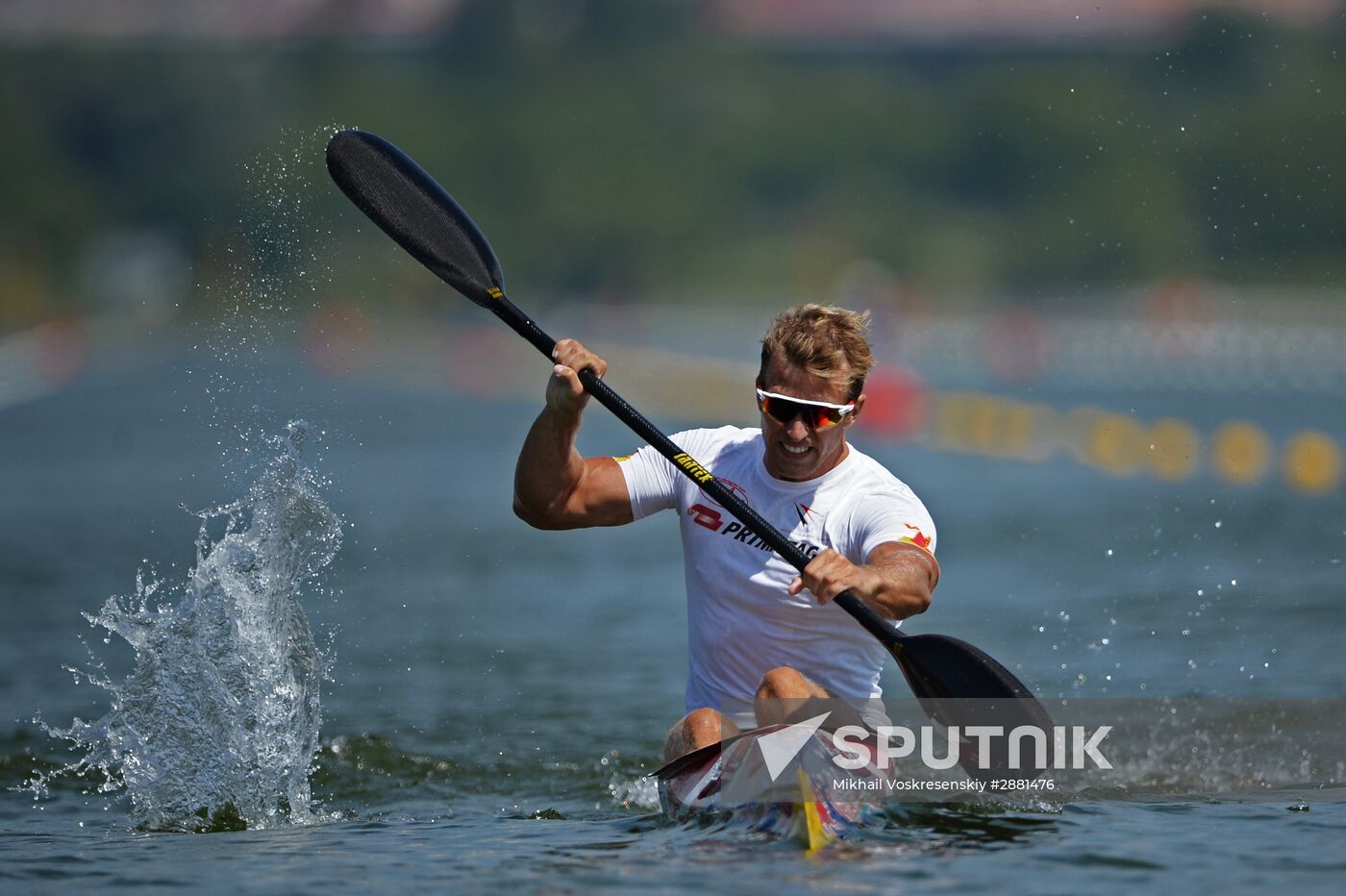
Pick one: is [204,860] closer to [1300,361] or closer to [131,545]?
[131,545]

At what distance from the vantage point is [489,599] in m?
13.0

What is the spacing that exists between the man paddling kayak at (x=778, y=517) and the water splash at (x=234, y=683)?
1.66 m

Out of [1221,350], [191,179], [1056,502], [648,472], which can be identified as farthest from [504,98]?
[648,472]

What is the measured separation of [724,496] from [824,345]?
1.86 feet

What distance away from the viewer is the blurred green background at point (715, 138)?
148 feet

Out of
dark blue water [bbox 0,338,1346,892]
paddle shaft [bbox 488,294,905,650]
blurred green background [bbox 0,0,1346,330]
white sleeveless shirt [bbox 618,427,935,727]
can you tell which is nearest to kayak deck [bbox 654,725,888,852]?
dark blue water [bbox 0,338,1346,892]

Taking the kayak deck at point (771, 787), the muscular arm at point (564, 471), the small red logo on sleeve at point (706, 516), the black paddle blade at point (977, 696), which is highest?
the muscular arm at point (564, 471)

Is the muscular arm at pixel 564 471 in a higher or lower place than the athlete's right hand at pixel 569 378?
lower

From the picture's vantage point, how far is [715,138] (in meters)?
53.3

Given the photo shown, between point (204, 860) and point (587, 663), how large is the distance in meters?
5.06

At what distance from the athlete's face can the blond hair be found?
0.03 m

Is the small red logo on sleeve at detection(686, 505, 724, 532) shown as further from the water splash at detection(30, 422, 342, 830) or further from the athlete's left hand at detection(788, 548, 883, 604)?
the water splash at detection(30, 422, 342, 830)

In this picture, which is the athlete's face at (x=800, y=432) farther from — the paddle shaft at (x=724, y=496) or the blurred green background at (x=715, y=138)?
the blurred green background at (x=715, y=138)

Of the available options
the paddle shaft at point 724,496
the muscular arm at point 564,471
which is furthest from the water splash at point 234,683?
the paddle shaft at point 724,496
